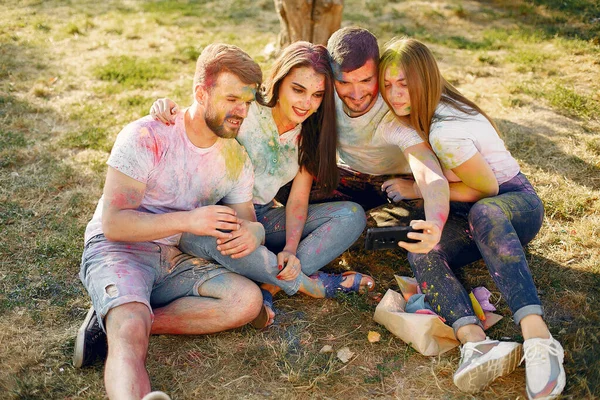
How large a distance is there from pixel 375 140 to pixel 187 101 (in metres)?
3.06

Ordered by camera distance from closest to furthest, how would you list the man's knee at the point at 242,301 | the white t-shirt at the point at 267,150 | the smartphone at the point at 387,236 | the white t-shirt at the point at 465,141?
the man's knee at the point at 242,301, the white t-shirt at the point at 465,141, the smartphone at the point at 387,236, the white t-shirt at the point at 267,150

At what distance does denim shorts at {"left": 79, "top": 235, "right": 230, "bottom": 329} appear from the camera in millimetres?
2602

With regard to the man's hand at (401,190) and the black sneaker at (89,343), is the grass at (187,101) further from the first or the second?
the man's hand at (401,190)

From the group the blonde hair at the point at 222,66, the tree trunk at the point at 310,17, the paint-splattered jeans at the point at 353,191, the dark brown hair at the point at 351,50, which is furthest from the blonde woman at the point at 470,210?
the tree trunk at the point at 310,17

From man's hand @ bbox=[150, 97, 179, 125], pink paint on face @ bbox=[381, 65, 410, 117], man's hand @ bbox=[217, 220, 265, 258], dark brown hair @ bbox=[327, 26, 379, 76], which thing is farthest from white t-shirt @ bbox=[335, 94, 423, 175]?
man's hand @ bbox=[150, 97, 179, 125]

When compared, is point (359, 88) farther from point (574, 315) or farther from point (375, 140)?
point (574, 315)

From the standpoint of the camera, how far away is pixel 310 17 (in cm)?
587

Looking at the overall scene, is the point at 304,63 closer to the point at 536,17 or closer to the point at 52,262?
the point at 52,262

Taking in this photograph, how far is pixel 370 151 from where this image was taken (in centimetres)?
342

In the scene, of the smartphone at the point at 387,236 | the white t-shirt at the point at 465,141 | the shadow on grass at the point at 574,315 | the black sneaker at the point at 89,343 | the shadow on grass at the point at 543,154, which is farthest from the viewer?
the shadow on grass at the point at 543,154

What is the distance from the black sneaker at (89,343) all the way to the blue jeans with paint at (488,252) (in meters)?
1.66

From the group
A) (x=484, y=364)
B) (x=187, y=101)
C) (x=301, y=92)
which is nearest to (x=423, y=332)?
(x=484, y=364)

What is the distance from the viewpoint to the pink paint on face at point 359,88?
3.12 meters

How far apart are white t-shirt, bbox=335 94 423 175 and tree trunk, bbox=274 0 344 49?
274cm
